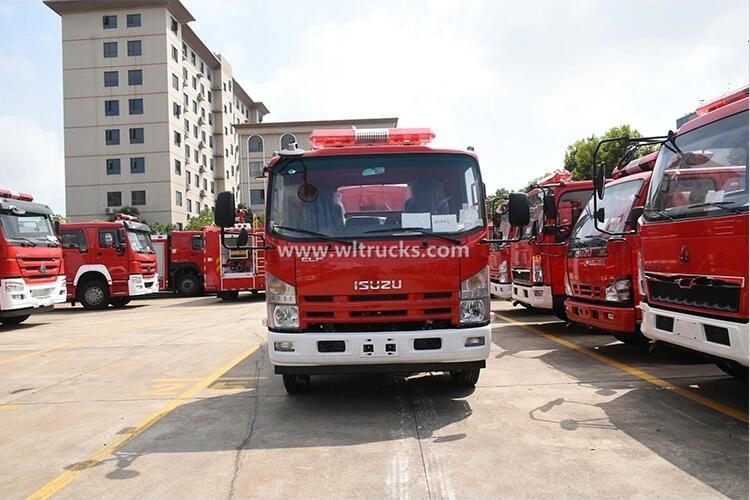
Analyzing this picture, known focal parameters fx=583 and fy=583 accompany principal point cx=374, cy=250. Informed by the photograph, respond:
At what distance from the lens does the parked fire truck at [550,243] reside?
9.23 m

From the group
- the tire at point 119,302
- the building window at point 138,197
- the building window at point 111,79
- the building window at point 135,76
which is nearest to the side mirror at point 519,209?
the tire at point 119,302

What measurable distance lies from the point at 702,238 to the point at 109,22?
53.9 meters

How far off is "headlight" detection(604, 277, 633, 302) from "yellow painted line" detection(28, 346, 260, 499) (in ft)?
15.8

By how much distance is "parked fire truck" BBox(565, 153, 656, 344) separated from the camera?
6750mm

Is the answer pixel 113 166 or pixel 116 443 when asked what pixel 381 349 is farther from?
pixel 113 166

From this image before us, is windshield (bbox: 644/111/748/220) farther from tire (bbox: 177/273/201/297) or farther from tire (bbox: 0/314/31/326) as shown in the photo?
tire (bbox: 177/273/201/297)

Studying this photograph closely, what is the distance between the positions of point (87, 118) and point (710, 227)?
53.0 m

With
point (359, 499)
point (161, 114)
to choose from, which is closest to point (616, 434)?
point (359, 499)

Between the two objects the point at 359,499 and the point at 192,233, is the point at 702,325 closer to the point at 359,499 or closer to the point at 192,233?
the point at 359,499

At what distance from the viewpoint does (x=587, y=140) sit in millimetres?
28984

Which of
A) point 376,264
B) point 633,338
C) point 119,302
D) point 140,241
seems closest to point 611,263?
point 633,338

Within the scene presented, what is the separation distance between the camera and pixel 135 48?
4850 centimetres

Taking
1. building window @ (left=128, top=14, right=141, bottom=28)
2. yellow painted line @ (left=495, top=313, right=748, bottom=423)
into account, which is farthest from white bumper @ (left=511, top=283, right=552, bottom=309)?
building window @ (left=128, top=14, right=141, bottom=28)

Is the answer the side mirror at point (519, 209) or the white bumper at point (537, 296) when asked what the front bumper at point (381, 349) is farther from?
the white bumper at point (537, 296)
